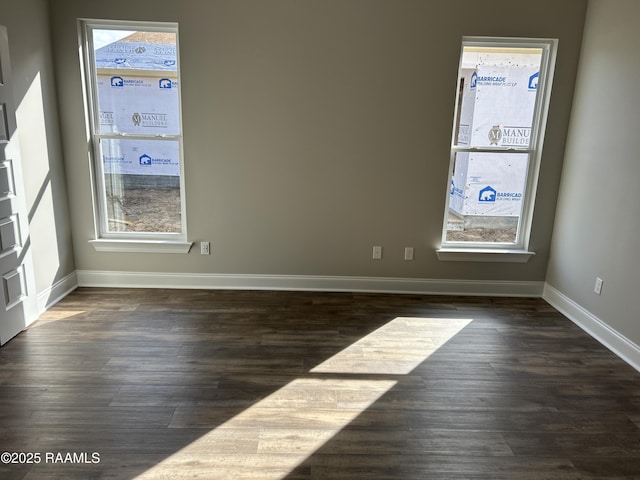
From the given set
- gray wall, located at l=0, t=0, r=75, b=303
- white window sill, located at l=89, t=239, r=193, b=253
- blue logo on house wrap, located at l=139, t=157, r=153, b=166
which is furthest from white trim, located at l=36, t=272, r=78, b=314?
blue logo on house wrap, located at l=139, t=157, r=153, b=166

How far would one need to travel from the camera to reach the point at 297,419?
87.0 inches

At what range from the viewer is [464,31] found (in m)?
3.53

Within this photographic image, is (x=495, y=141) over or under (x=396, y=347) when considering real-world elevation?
over

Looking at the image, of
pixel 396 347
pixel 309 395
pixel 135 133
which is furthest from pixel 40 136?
pixel 396 347

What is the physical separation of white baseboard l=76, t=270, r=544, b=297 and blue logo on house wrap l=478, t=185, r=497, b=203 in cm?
78

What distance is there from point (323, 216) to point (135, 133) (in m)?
1.84

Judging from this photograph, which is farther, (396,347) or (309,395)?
(396,347)

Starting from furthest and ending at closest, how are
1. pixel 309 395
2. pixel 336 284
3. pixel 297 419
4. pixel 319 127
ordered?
pixel 336 284 → pixel 319 127 → pixel 309 395 → pixel 297 419

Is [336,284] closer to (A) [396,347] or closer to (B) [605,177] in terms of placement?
(A) [396,347]

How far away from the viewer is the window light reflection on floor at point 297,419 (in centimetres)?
188

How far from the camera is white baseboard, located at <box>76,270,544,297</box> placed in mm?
4012

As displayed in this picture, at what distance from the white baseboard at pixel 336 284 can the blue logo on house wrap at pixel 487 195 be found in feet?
2.55

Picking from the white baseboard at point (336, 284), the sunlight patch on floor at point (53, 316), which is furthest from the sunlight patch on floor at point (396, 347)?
the sunlight patch on floor at point (53, 316)

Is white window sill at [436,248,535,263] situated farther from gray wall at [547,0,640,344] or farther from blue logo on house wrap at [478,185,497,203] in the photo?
blue logo on house wrap at [478,185,497,203]
